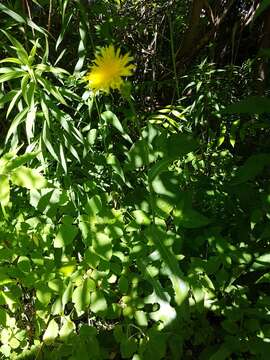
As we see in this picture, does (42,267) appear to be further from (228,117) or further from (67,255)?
(228,117)

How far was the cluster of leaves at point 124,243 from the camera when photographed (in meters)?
1.17

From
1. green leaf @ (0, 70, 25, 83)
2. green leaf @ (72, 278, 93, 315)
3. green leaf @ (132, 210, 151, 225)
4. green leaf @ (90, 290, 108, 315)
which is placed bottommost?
green leaf @ (90, 290, 108, 315)

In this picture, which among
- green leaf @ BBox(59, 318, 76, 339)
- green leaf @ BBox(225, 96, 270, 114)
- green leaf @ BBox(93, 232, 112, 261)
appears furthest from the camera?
green leaf @ BBox(59, 318, 76, 339)

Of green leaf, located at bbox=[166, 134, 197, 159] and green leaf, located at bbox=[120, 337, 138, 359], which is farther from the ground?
green leaf, located at bbox=[166, 134, 197, 159]

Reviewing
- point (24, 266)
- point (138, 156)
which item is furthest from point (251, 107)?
point (24, 266)

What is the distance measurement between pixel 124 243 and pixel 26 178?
38cm

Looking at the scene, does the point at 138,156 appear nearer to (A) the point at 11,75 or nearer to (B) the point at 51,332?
(A) the point at 11,75

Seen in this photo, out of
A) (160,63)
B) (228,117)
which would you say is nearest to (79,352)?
(228,117)

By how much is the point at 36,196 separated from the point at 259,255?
2.33 ft

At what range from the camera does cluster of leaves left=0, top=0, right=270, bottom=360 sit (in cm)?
117

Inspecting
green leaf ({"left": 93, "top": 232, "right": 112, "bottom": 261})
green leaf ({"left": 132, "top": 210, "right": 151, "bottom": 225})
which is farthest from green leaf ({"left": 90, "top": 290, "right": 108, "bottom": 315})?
green leaf ({"left": 132, "top": 210, "right": 151, "bottom": 225})

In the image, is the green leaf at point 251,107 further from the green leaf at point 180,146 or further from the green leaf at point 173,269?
the green leaf at point 173,269

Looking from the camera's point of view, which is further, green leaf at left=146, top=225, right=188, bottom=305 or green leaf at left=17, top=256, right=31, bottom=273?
green leaf at left=17, top=256, right=31, bottom=273

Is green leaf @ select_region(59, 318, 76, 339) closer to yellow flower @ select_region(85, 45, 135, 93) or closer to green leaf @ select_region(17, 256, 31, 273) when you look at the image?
green leaf @ select_region(17, 256, 31, 273)
